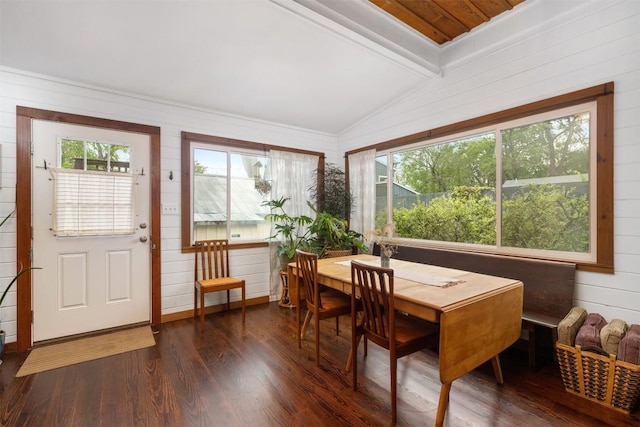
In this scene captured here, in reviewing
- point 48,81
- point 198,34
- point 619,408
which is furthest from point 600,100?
point 48,81

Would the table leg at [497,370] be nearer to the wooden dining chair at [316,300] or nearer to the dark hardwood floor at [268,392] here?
the dark hardwood floor at [268,392]

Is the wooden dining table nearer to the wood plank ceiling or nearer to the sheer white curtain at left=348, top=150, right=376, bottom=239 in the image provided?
the sheer white curtain at left=348, top=150, right=376, bottom=239

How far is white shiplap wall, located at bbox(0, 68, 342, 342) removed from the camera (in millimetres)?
2629

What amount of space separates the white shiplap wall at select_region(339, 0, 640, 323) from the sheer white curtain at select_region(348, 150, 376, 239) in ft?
4.84

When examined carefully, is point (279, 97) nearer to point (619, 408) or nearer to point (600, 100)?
point (600, 100)

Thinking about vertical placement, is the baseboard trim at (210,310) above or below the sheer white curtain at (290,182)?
below

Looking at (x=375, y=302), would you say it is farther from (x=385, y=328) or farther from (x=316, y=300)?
(x=316, y=300)

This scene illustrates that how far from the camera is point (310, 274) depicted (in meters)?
2.52

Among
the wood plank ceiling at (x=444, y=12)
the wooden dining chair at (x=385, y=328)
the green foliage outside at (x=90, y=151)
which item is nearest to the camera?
the wooden dining chair at (x=385, y=328)

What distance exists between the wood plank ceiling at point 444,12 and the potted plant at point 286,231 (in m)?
2.53

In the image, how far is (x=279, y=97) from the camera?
11.8 ft

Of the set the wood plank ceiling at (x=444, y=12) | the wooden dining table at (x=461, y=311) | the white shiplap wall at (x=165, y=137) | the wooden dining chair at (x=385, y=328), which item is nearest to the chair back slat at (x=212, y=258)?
the white shiplap wall at (x=165, y=137)

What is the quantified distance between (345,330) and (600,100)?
3.02 meters

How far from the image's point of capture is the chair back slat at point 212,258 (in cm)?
357
